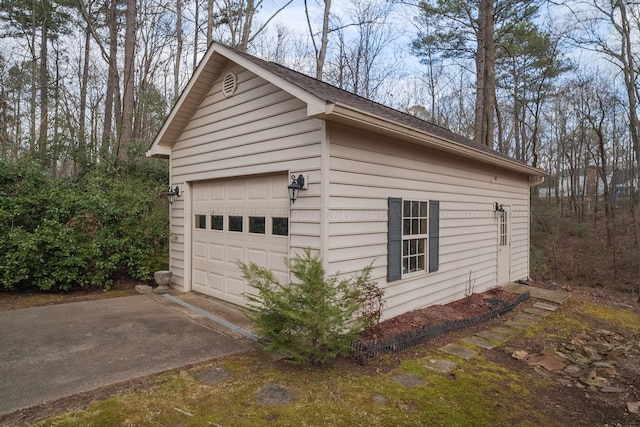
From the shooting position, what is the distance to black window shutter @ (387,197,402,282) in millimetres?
5117

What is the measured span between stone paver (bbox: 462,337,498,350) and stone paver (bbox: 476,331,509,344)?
16 cm

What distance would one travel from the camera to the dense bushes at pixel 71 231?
20.8 ft

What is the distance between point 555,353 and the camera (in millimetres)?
4695

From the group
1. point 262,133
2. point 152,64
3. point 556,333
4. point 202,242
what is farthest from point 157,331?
point 152,64

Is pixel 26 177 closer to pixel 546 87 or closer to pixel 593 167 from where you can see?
pixel 546 87

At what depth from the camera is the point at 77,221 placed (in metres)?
6.87

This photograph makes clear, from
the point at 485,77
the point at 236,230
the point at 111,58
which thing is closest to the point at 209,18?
the point at 111,58

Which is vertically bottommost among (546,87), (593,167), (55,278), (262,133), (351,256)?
(55,278)

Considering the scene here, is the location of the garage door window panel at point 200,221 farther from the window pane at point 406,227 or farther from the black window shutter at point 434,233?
the black window shutter at point 434,233

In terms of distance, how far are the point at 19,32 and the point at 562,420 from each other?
64.1 feet

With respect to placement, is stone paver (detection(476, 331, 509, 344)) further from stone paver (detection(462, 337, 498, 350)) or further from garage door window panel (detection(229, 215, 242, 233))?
garage door window panel (detection(229, 215, 242, 233))

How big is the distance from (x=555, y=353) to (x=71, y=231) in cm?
793

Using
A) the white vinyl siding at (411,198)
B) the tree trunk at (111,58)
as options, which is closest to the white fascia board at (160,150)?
the white vinyl siding at (411,198)

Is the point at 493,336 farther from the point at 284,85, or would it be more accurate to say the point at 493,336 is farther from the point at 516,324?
the point at 284,85
